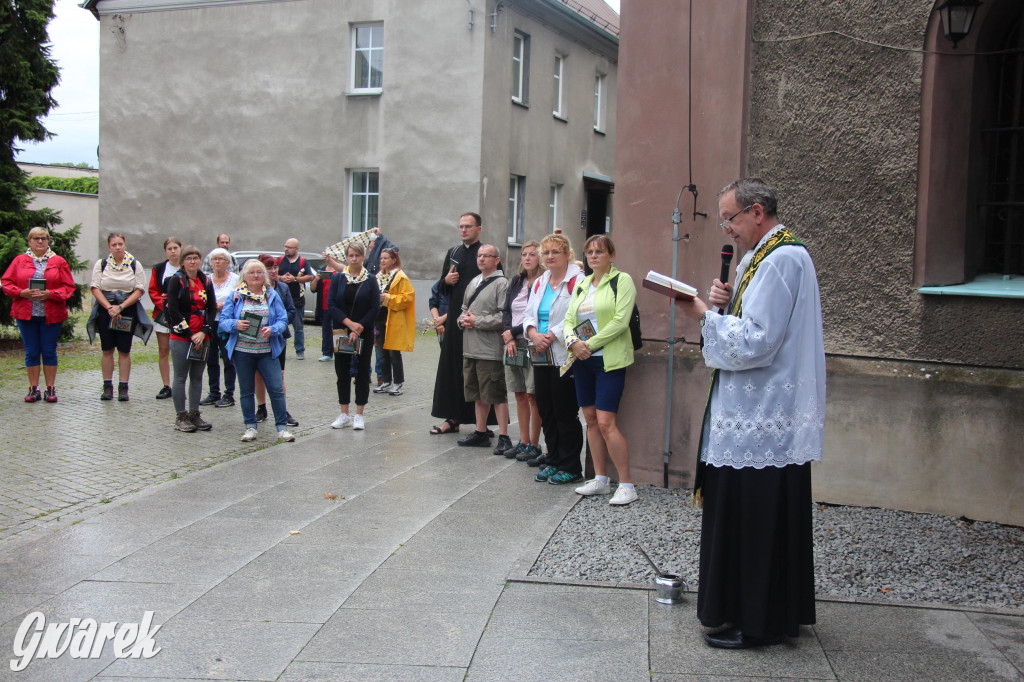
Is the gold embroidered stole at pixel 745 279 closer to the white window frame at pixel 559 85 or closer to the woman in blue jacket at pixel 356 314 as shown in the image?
the woman in blue jacket at pixel 356 314

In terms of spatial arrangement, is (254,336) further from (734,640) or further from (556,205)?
(556,205)

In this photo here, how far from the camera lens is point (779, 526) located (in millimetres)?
4289

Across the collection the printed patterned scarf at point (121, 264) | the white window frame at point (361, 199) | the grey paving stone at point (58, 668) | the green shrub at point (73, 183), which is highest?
the green shrub at point (73, 183)

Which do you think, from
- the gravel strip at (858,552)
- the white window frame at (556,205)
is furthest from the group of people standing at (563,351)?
the white window frame at (556,205)

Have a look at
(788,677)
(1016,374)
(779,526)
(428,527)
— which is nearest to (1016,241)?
(1016,374)

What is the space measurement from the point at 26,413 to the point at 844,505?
8253 millimetres

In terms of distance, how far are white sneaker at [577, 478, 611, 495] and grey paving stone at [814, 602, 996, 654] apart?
232 centimetres

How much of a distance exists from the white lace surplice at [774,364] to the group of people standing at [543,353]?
2.40 m

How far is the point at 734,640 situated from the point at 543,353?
11.4ft

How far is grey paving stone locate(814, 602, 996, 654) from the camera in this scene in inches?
170

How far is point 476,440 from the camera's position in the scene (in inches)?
352

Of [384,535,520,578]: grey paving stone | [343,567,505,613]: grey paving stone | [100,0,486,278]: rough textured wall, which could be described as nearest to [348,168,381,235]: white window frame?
[100,0,486,278]: rough textured wall

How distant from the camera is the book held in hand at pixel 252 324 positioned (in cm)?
895

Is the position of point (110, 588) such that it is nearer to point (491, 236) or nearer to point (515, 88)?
point (491, 236)
